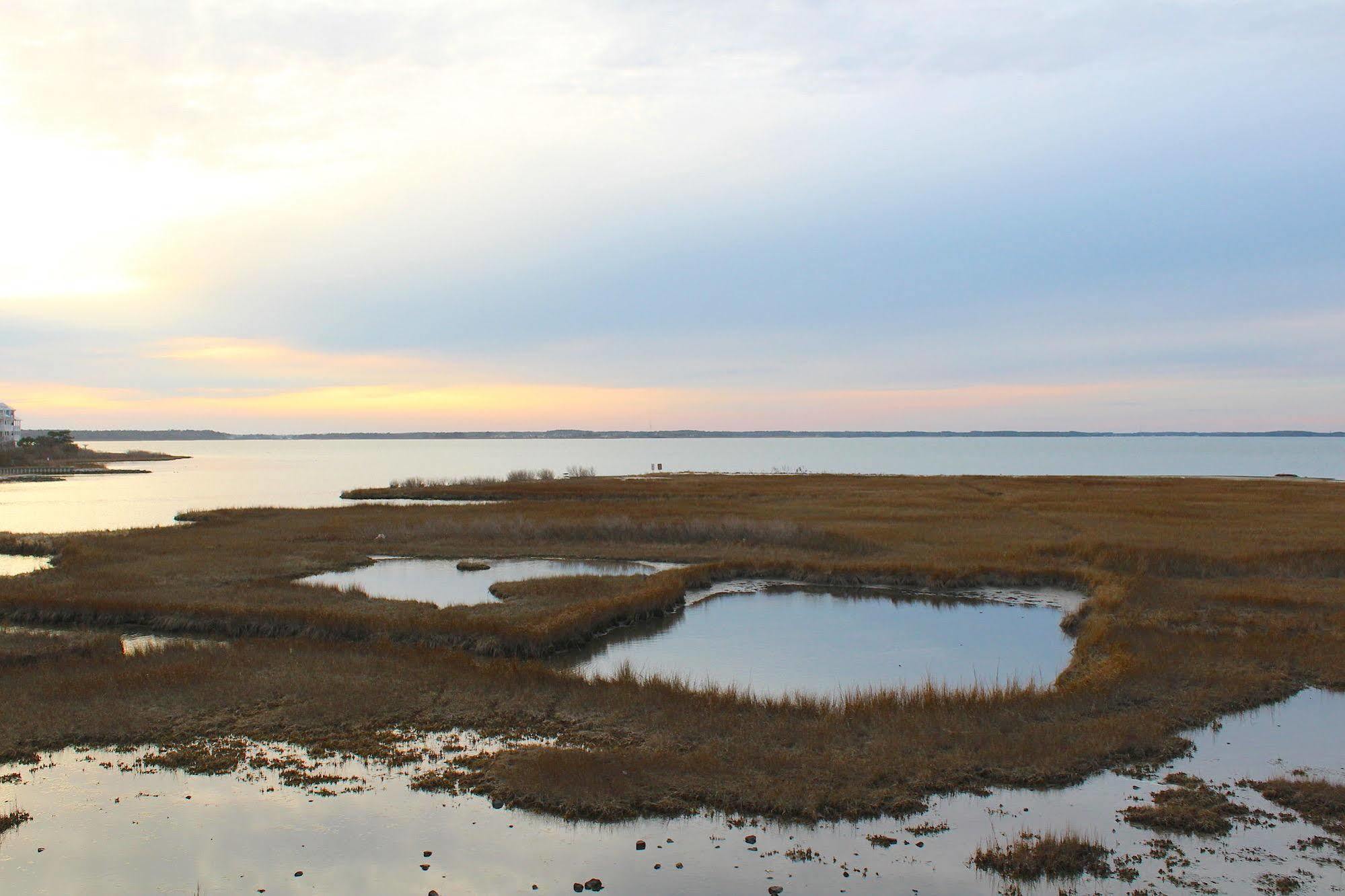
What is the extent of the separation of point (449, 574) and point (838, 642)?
1541 centimetres

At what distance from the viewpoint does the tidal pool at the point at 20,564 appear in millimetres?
31156

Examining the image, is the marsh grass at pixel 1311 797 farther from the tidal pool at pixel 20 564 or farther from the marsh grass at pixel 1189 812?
the tidal pool at pixel 20 564

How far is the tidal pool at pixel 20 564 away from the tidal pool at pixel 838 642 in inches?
844

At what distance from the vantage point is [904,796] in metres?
11.1

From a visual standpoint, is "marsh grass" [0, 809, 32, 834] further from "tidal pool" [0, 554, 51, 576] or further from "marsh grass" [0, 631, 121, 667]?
"tidal pool" [0, 554, 51, 576]

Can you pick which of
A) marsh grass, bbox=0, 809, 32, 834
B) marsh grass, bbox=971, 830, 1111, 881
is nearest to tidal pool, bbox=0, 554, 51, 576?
marsh grass, bbox=0, 809, 32, 834

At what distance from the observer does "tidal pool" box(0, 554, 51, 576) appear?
31.2 m

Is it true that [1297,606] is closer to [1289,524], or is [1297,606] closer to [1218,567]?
[1218,567]

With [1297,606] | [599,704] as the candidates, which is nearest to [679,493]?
[1297,606]

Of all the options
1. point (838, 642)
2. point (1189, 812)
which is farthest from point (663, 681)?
point (1189, 812)

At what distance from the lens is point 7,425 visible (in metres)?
164

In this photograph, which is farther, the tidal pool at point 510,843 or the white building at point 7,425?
the white building at point 7,425

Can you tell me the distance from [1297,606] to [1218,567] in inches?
229

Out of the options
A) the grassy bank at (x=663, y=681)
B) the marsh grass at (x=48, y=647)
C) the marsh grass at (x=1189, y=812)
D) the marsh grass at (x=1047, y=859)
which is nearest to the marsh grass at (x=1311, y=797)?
the marsh grass at (x=1189, y=812)
